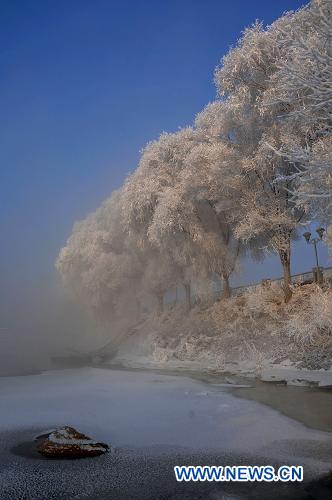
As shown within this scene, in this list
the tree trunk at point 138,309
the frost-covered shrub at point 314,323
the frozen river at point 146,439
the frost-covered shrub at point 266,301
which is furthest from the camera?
the tree trunk at point 138,309

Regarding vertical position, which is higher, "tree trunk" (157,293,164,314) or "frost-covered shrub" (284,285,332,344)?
"tree trunk" (157,293,164,314)

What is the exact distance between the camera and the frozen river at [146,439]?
631 centimetres

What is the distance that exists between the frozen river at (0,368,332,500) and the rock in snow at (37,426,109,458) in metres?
0.22

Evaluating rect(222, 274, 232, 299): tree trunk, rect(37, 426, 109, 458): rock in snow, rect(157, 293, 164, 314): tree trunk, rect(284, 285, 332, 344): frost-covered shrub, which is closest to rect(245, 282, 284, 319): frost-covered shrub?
rect(284, 285, 332, 344): frost-covered shrub

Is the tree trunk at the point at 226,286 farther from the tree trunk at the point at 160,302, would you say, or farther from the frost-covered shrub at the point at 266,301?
the tree trunk at the point at 160,302

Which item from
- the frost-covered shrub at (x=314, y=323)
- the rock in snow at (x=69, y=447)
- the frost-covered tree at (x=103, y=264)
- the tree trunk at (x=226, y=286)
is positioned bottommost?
the rock in snow at (x=69, y=447)

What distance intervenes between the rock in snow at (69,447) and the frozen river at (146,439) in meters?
0.22

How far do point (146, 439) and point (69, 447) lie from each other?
1.87 metres

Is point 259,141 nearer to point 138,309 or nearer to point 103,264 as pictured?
point 103,264

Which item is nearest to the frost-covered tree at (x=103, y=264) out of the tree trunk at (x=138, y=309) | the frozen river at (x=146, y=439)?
the tree trunk at (x=138, y=309)

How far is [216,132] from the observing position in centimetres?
2494

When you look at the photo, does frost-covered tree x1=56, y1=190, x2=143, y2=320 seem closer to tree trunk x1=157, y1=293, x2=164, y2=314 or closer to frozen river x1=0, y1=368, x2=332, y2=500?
tree trunk x1=157, y1=293, x2=164, y2=314

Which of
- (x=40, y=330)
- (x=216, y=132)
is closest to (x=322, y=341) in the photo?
(x=216, y=132)

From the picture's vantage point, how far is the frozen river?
6.31 m
